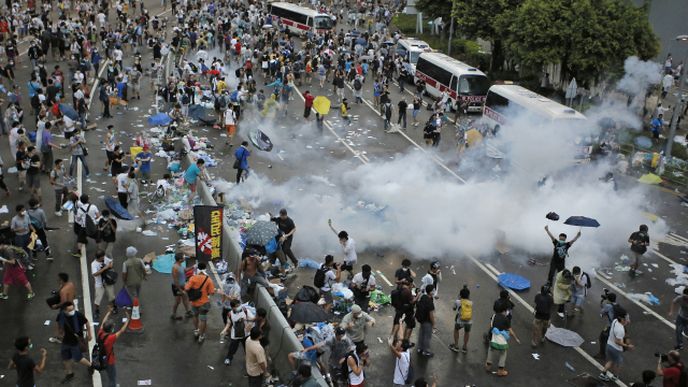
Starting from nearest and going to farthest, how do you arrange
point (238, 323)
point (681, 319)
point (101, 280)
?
point (238, 323) < point (101, 280) < point (681, 319)

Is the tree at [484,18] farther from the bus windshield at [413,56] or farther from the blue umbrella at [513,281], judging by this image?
the blue umbrella at [513,281]

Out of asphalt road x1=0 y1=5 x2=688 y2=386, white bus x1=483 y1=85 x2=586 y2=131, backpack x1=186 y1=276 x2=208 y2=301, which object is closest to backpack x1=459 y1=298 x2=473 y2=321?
asphalt road x1=0 y1=5 x2=688 y2=386

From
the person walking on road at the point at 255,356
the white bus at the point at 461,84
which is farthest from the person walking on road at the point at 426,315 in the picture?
the white bus at the point at 461,84

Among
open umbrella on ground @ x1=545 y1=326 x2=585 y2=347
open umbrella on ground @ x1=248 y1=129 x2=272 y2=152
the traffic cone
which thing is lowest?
open umbrella on ground @ x1=545 y1=326 x2=585 y2=347

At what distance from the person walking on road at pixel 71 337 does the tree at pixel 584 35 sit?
936 inches

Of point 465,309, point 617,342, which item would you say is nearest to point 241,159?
point 465,309

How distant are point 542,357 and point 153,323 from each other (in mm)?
6912

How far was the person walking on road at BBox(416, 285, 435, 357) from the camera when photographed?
11547mm

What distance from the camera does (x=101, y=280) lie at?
1228 cm

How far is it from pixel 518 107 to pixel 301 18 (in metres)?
25.6

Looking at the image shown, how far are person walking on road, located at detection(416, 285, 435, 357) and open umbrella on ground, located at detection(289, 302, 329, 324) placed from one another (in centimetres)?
180

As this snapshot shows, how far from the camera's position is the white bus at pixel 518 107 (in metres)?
23.6

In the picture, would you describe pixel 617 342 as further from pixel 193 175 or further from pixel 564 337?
pixel 193 175

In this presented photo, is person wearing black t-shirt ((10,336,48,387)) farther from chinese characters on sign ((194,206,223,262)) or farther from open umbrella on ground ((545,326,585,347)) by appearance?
open umbrella on ground ((545,326,585,347))
